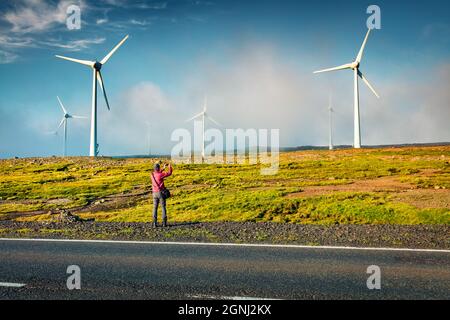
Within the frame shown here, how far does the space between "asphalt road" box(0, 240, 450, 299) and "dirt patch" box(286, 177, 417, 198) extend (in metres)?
19.4

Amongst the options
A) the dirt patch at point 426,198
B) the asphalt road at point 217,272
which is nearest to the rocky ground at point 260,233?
the asphalt road at point 217,272

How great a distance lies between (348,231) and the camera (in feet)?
52.1

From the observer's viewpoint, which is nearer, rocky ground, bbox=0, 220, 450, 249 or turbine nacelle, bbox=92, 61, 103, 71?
rocky ground, bbox=0, 220, 450, 249

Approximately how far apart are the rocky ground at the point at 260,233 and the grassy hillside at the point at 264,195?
605 centimetres

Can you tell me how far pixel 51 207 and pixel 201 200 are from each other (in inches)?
485

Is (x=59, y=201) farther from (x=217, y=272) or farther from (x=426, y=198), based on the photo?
(x=217, y=272)

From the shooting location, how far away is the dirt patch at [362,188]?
104 ft

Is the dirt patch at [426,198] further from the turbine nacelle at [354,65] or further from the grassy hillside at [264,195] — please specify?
the turbine nacelle at [354,65]

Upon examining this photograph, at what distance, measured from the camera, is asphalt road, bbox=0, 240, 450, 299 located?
301 inches

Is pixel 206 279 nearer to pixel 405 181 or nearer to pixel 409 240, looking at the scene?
pixel 409 240

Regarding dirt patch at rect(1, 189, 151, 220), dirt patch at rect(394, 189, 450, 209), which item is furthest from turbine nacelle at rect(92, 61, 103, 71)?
dirt patch at rect(394, 189, 450, 209)

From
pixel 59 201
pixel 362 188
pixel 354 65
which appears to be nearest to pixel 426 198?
pixel 362 188

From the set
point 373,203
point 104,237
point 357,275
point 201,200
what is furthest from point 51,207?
point 357,275

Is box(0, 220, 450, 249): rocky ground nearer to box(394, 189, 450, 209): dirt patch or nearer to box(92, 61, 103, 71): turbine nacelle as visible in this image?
box(394, 189, 450, 209): dirt patch
